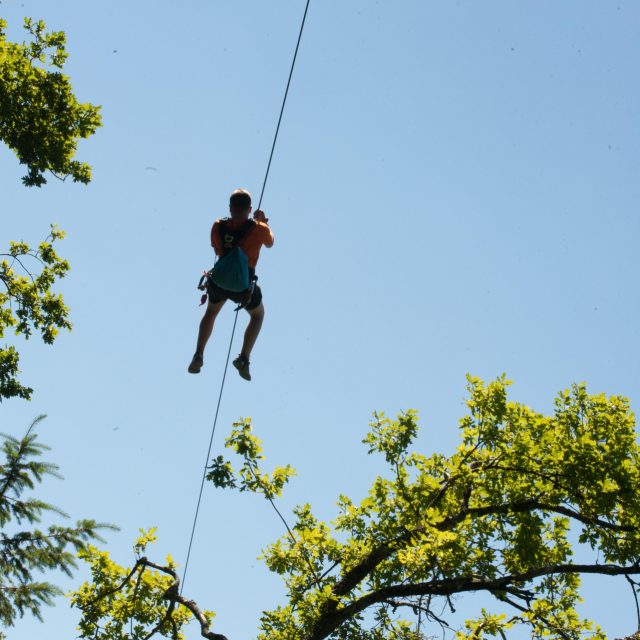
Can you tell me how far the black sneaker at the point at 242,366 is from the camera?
7.35 meters

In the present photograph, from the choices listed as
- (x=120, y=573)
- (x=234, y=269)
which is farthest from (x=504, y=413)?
(x=120, y=573)

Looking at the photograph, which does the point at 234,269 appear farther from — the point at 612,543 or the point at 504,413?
the point at 612,543

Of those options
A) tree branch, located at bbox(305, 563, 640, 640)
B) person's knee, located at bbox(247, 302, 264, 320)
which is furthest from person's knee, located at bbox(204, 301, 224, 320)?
tree branch, located at bbox(305, 563, 640, 640)

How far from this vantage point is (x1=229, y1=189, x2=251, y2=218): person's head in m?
6.61

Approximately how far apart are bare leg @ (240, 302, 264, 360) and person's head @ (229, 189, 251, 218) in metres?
1.13

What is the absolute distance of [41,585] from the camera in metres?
7.32

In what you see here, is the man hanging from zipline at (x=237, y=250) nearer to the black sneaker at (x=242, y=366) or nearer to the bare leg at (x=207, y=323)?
the bare leg at (x=207, y=323)

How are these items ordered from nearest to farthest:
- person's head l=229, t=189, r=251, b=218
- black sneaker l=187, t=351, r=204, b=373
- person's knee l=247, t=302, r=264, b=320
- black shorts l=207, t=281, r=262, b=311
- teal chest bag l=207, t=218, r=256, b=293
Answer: teal chest bag l=207, t=218, r=256, b=293 < person's head l=229, t=189, r=251, b=218 < black shorts l=207, t=281, r=262, b=311 < black sneaker l=187, t=351, r=204, b=373 < person's knee l=247, t=302, r=264, b=320

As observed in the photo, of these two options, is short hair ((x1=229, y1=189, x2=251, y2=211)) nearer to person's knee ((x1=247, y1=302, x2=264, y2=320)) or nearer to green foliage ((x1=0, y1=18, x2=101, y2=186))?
person's knee ((x1=247, y1=302, x2=264, y2=320))

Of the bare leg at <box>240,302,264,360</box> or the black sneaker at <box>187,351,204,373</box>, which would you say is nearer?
the black sneaker at <box>187,351,204,373</box>

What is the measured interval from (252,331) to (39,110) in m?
4.29

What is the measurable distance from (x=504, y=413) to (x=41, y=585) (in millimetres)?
5655

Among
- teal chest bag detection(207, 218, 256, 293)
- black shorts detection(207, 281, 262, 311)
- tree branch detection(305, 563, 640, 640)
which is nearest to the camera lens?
teal chest bag detection(207, 218, 256, 293)

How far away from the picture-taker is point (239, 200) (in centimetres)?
663
